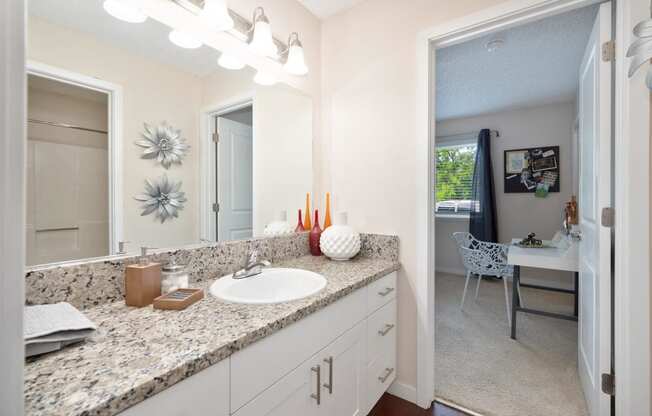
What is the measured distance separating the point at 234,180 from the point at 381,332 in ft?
3.40

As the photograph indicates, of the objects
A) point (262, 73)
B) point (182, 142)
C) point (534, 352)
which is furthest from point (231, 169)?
point (534, 352)

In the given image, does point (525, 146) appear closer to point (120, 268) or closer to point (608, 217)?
point (608, 217)

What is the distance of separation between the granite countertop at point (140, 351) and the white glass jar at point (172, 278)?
9cm

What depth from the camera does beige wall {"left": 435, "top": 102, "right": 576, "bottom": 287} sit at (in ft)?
12.1

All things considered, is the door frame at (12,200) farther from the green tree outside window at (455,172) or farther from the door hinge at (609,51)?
the green tree outside window at (455,172)

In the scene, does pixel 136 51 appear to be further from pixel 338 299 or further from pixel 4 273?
pixel 338 299

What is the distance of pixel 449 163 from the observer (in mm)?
4605

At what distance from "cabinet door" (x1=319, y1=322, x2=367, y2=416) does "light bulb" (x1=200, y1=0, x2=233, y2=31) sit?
1342 millimetres

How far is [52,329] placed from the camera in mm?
637

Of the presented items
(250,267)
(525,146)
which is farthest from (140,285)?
(525,146)

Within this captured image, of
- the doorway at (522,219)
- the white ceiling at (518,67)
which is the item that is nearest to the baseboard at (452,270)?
the doorway at (522,219)

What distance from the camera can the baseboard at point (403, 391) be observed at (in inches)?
63.2

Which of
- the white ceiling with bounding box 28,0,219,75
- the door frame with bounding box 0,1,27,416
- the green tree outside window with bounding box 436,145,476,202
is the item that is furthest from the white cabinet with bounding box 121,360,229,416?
the green tree outside window with bounding box 436,145,476,202

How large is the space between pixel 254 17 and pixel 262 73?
0.81 feet
